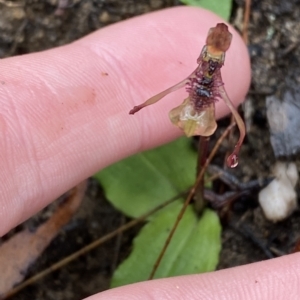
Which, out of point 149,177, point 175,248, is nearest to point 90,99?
point 149,177

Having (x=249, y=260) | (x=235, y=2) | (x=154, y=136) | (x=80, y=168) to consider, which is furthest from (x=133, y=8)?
(x=249, y=260)

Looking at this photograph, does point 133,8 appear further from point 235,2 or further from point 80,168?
point 80,168

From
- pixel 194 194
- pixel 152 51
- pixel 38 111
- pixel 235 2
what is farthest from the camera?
pixel 235 2

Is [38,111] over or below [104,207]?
over

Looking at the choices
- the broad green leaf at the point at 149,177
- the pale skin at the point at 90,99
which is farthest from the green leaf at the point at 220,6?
the broad green leaf at the point at 149,177

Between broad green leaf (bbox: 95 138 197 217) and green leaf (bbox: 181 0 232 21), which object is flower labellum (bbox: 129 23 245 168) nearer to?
broad green leaf (bbox: 95 138 197 217)
